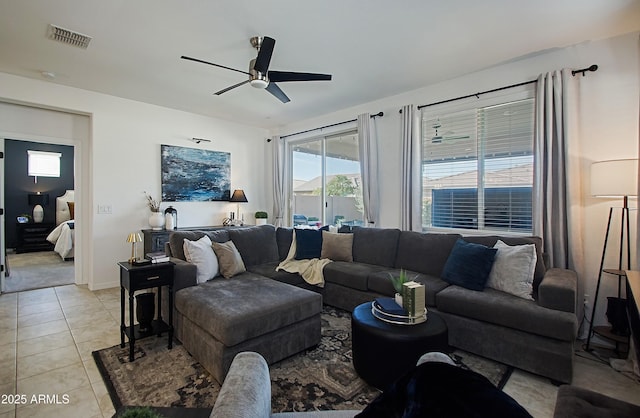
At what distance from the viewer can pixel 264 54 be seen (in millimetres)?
2686

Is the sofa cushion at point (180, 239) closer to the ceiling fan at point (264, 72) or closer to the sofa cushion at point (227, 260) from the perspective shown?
the sofa cushion at point (227, 260)

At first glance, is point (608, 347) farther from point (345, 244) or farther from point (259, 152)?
point (259, 152)

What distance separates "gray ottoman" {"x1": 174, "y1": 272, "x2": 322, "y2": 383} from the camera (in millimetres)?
2100

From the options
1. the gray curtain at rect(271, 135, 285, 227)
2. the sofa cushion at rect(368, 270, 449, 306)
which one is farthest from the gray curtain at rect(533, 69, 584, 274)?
the gray curtain at rect(271, 135, 285, 227)

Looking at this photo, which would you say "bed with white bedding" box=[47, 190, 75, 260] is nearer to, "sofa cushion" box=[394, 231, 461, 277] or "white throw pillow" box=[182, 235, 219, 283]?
"white throw pillow" box=[182, 235, 219, 283]

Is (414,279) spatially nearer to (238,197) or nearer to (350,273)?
(350,273)

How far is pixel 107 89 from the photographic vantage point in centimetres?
418

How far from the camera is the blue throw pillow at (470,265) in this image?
273cm

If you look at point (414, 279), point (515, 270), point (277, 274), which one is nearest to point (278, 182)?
point (277, 274)

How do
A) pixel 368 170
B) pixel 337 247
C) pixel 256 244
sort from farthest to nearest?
pixel 368 170
pixel 337 247
pixel 256 244

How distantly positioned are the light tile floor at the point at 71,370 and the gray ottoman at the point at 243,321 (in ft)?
2.06

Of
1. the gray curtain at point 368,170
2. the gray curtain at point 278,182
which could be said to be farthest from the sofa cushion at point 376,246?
the gray curtain at point 278,182

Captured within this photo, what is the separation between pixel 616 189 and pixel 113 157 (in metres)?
5.79

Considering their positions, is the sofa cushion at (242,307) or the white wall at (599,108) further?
the white wall at (599,108)
